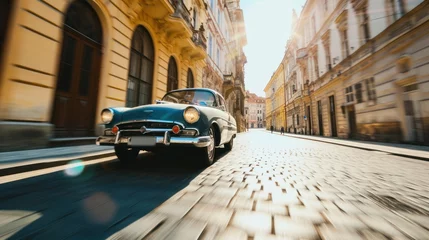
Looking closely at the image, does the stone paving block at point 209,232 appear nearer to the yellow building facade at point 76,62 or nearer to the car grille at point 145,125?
the car grille at point 145,125

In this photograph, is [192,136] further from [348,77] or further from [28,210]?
[348,77]

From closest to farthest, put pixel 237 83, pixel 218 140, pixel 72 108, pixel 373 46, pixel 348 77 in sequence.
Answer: pixel 218 140
pixel 72 108
pixel 373 46
pixel 348 77
pixel 237 83

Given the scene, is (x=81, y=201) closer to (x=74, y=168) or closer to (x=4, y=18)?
(x=74, y=168)

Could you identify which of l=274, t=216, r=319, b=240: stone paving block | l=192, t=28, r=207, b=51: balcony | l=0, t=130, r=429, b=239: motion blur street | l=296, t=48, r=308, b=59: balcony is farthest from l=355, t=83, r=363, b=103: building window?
l=274, t=216, r=319, b=240: stone paving block

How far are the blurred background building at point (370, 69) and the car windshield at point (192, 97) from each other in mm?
8529

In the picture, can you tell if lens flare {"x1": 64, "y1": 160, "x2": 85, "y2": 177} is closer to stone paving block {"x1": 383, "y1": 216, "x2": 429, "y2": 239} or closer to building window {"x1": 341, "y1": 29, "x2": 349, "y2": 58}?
stone paving block {"x1": 383, "y1": 216, "x2": 429, "y2": 239}

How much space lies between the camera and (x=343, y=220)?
131 centimetres

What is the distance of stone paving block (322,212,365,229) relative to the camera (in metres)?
1.23

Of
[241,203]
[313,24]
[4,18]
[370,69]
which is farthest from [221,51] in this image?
[241,203]

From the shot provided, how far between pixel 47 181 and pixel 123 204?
137 centimetres

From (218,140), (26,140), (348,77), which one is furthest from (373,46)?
(26,140)

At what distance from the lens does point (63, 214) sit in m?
1.33

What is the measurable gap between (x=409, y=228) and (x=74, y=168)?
154 inches

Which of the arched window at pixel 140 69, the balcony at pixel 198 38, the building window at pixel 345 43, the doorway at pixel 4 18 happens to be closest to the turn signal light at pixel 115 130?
the doorway at pixel 4 18
